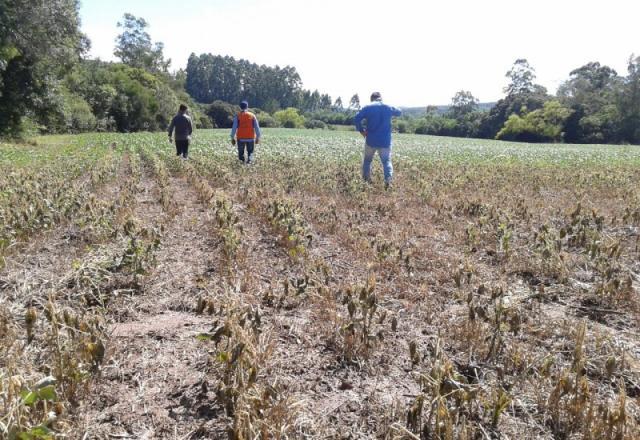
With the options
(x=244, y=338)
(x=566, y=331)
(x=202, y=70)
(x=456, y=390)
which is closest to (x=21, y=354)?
(x=244, y=338)

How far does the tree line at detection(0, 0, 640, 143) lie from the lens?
2169cm

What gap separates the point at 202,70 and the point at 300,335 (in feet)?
545

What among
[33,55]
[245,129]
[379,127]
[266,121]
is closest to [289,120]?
[266,121]

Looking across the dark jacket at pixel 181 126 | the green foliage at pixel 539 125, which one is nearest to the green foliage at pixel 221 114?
the green foliage at pixel 539 125

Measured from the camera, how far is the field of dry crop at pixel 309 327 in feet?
7.71

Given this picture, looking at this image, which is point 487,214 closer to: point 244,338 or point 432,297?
point 432,297

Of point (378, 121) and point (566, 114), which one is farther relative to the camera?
point (566, 114)

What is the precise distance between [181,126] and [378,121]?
21.2ft

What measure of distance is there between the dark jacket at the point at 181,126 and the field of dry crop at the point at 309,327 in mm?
6515

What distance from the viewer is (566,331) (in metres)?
3.48

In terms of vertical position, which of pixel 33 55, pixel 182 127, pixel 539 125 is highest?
pixel 539 125

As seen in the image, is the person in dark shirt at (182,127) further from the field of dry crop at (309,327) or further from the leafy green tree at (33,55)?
the leafy green tree at (33,55)

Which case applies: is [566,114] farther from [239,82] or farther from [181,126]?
[239,82]

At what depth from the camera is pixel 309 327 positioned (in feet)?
11.6
